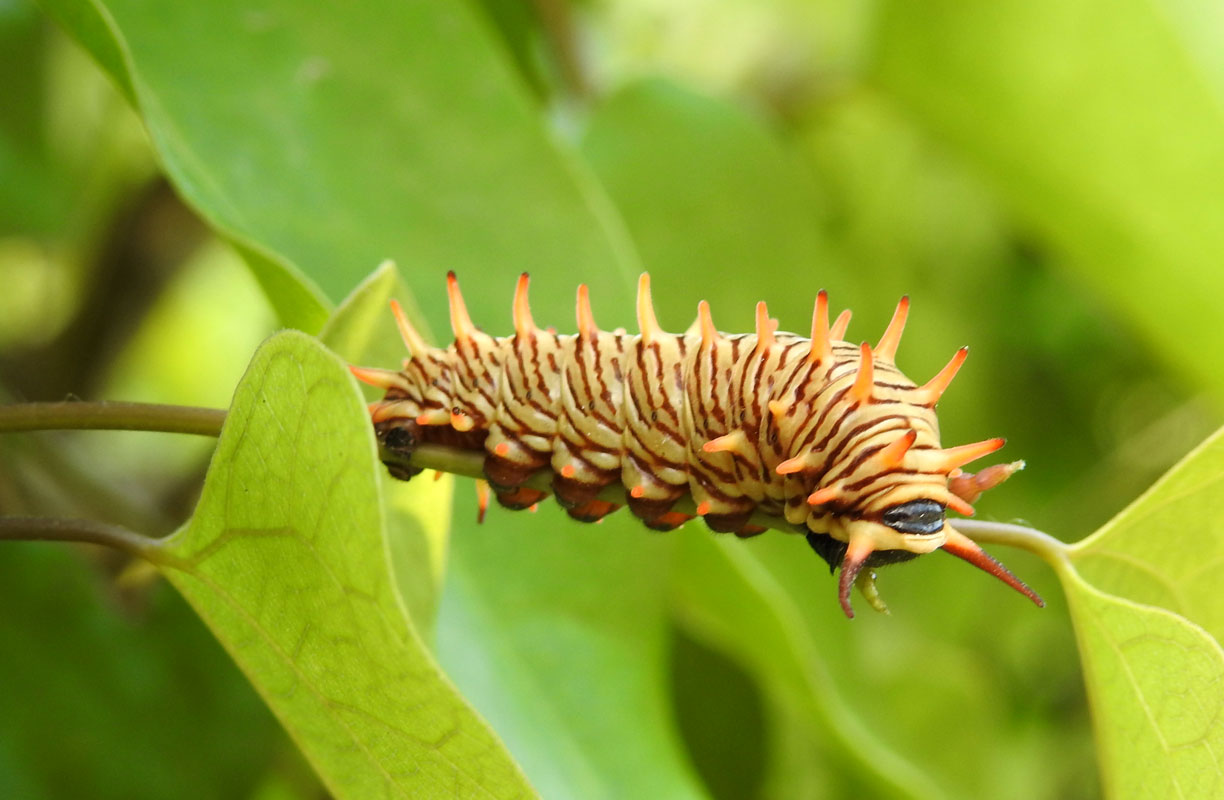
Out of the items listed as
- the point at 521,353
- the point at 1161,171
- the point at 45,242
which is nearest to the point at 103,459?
the point at 45,242

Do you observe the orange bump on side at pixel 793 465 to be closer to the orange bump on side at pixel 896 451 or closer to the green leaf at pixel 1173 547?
the orange bump on side at pixel 896 451

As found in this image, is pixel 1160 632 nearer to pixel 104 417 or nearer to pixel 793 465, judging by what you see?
pixel 793 465

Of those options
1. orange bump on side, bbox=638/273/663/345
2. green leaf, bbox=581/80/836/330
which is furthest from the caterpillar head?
green leaf, bbox=581/80/836/330

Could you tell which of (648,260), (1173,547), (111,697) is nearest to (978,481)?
(1173,547)

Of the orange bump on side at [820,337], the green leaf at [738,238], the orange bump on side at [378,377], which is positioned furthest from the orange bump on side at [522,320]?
the green leaf at [738,238]

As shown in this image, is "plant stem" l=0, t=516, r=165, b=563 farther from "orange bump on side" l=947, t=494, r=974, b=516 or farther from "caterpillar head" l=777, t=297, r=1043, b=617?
"orange bump on side" l=947, t=494, r=974, b=516

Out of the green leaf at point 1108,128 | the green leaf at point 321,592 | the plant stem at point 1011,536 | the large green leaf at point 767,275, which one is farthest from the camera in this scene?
the large green leaf at point 767,275
